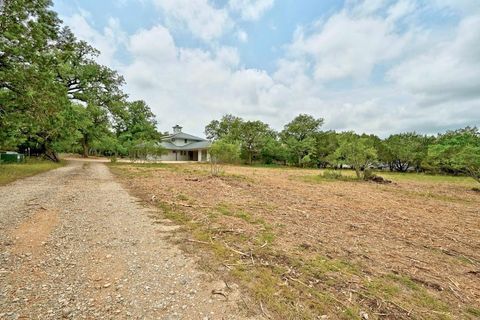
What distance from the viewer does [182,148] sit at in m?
44.9

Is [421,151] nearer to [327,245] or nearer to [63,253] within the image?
[327,245]

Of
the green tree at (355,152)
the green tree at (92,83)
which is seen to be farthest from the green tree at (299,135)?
the green tree at (92,83)

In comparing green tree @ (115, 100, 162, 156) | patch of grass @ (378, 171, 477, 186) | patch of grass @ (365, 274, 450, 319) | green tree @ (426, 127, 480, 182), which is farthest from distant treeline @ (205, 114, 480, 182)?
patch of grass @ (365, 274, 450, 319)

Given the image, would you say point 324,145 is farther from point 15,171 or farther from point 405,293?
point 405,293

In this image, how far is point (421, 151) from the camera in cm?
3272

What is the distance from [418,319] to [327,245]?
1.90m

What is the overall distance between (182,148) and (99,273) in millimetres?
43004

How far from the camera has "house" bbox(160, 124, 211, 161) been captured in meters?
43.3

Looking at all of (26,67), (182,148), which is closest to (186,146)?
(182,148)

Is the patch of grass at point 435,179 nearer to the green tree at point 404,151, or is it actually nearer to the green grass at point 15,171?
the green tree at point 404,151

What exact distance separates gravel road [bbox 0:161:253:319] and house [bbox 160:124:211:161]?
38.1m

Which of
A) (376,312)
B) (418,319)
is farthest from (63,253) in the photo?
(418,319)

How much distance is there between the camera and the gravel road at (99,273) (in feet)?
7.64

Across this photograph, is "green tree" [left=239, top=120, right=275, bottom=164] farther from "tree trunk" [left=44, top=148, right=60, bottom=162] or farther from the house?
"tree trunk" [left=44, top=148, right=60, bottom=162]
